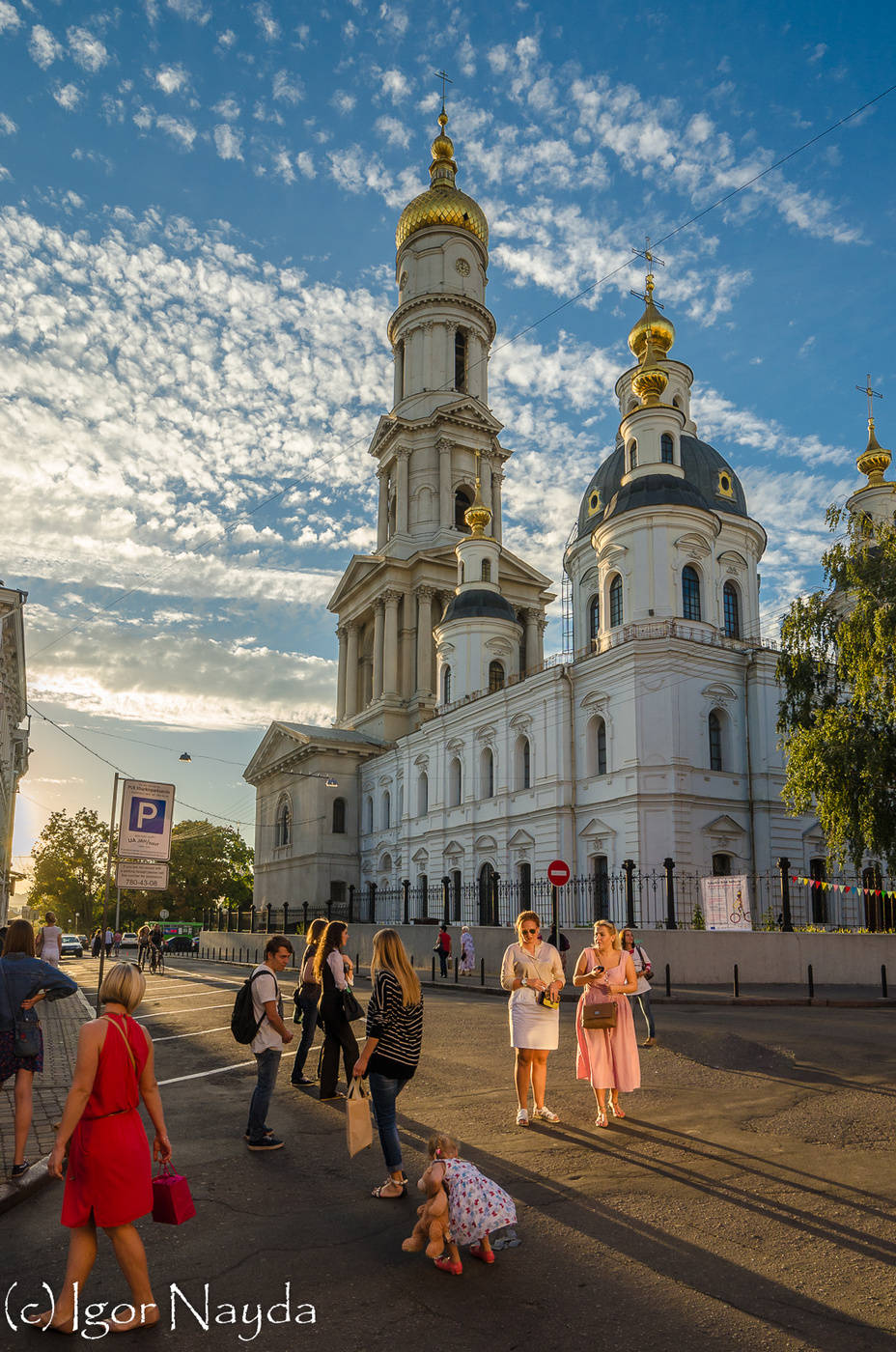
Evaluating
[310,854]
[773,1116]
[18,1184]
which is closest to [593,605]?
[310,854]


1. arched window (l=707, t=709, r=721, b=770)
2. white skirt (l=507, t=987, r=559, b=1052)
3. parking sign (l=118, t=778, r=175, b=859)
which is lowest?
white skirt (l=507, t=987, r=559, b=1052)

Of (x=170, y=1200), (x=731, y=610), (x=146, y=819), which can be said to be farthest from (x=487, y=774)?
(x=170, y=1200)

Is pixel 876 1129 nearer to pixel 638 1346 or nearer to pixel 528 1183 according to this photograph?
pixel 528 1183

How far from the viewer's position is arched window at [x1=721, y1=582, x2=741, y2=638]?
4428 centimetres

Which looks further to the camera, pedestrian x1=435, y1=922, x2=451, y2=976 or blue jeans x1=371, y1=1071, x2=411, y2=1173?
pedestrian x1=435, y1=922, x2=451, y2=976

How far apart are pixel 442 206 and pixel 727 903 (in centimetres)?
5683

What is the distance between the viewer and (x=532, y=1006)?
337 inches

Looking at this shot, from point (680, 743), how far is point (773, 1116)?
89.5 feet

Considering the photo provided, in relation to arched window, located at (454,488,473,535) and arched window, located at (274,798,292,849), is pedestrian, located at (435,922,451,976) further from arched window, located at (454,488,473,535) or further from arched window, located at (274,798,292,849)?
arched window, located at (454,488,473,535)

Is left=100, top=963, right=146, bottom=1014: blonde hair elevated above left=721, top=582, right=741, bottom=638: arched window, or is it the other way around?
left=721, top=582, right=741, bottom=638: arched window

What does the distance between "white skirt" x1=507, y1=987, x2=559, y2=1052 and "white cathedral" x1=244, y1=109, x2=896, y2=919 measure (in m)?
27.1

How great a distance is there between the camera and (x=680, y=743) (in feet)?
117

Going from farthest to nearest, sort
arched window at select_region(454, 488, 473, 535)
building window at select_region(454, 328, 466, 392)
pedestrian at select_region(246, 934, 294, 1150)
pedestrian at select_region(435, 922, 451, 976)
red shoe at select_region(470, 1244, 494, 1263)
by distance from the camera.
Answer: building window at select_region(454, 328, 466, 392), arched window at select_region(454, 488, 473, 535), pedestrian at select_region(435, 922, 451, 976), pedestrian at select_region(246, 934, 294, 1150), red shoe at select_region(470, 1244, 494, 1263)

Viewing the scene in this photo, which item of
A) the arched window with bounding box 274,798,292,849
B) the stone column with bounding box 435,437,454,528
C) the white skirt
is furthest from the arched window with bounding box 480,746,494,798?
the white skirt
